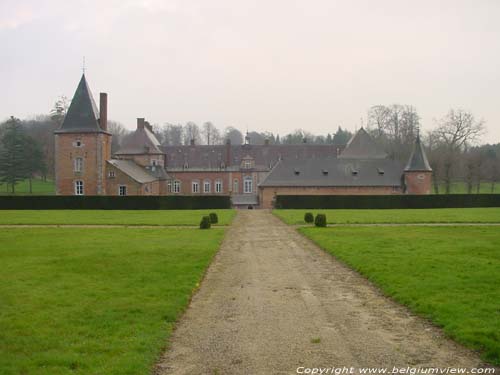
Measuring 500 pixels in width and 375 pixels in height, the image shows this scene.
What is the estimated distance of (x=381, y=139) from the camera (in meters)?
69.7

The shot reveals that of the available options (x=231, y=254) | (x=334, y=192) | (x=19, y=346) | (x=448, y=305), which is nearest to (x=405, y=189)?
(x=334, y=192)

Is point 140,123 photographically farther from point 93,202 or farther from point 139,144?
point 93,202

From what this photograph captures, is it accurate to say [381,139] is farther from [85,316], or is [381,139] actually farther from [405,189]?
[85,316]

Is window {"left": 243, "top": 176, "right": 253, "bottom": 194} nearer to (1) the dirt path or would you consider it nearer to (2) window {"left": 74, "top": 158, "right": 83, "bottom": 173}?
(2) window {"left": 74, "top": 158, "right": 83, "bottom": 173}

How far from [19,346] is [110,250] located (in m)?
8.77

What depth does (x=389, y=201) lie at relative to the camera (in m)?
38.6

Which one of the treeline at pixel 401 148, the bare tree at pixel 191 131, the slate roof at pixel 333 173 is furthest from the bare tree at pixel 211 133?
the slate roof at pixel 333 173

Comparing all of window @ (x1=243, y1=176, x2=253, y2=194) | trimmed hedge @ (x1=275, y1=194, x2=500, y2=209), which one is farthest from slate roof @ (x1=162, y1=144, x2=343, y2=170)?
trimmed hedge @ (x1=275, y1=194, x2=500, y2=209)

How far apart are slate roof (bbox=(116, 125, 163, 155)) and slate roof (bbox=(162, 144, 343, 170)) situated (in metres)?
2.75

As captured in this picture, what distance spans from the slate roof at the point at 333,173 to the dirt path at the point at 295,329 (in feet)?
114

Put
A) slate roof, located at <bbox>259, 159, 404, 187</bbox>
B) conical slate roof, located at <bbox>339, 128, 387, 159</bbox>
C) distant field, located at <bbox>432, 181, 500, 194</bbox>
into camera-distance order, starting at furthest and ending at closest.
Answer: distant field, located at <bbox>432, 181, 500, 194</bbox>, conical slate roof, located at <bbox>339, 128, 387, 159</bbox>, slate roof, located at <bbox>259, 159, 404, 187</bbox>

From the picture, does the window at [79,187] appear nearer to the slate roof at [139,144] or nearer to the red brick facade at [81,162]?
the red brick facade at [81,162]

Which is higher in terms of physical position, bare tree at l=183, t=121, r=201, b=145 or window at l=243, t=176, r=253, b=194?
bare tree at l=183, t=121, r=201, b=145

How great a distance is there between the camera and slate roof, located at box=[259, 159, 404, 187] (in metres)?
46.4
